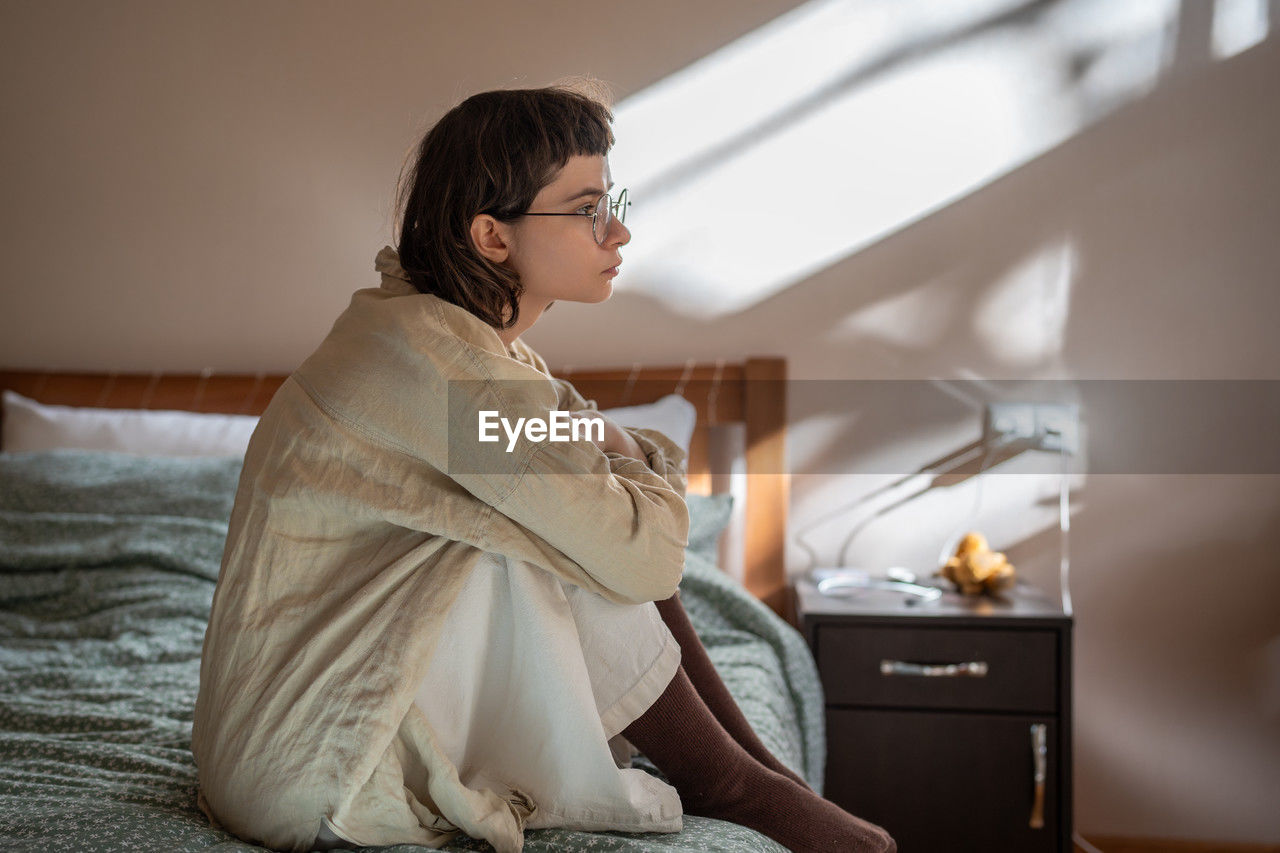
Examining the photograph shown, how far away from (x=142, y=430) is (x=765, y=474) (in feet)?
4.29

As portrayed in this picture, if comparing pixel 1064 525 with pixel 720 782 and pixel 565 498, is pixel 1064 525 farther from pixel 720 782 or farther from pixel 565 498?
pixel 565 498

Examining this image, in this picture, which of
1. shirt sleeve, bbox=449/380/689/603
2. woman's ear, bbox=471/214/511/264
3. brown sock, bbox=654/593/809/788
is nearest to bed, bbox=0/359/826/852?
brown sock, bbox=654/593/809/788

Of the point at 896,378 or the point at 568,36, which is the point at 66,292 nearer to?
the point at 568,36

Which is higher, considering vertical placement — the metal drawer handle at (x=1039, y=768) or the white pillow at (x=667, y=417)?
the white pillow at (x=667, y=417)

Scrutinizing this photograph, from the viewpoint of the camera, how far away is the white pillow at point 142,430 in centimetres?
219

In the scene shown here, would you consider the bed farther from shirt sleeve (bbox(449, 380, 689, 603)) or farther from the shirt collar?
the shirt collar

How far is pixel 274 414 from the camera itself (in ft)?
3.36

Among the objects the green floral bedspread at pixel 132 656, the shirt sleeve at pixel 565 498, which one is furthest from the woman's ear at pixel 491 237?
the green floral bedspread at pixel 132 656

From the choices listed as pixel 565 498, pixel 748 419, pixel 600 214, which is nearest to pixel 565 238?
pixel 600 214

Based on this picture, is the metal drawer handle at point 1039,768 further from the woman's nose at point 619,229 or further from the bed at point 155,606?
the woman's nose at point 619,229

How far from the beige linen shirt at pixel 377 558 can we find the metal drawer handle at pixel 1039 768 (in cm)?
105

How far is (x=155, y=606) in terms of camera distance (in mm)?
1721

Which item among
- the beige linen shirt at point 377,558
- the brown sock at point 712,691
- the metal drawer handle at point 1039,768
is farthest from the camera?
the metal drawer handle at point 1039,768

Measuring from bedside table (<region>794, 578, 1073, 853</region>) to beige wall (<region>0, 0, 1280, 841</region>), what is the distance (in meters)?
0.38
